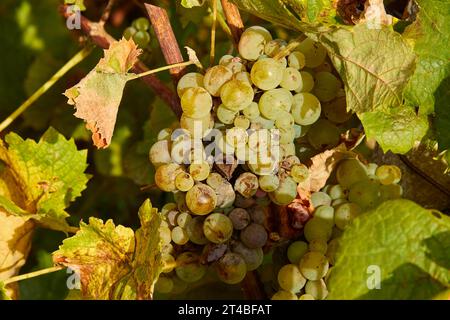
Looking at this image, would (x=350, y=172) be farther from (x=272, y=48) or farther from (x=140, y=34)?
(x=140, y=34)

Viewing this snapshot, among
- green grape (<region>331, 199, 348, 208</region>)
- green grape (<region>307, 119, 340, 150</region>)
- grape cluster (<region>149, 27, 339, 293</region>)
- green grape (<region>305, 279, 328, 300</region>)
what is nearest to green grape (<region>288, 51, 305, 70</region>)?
grape cluster (<region>149, 27, 339, 293</region>)

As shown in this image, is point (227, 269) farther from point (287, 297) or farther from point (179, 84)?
point (179, 84)

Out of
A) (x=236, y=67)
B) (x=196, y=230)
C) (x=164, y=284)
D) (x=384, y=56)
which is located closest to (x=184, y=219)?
(x=196, y=230)

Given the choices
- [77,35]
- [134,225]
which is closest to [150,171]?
[134,225]

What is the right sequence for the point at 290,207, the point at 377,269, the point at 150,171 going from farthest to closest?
1. the point at 150,171
2. the point at 290,207
3. the point at 377,269

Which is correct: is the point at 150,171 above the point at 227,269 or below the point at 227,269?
below

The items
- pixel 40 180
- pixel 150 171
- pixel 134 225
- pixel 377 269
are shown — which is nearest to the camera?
pixel 377 269

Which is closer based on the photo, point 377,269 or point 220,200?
point 377,269
